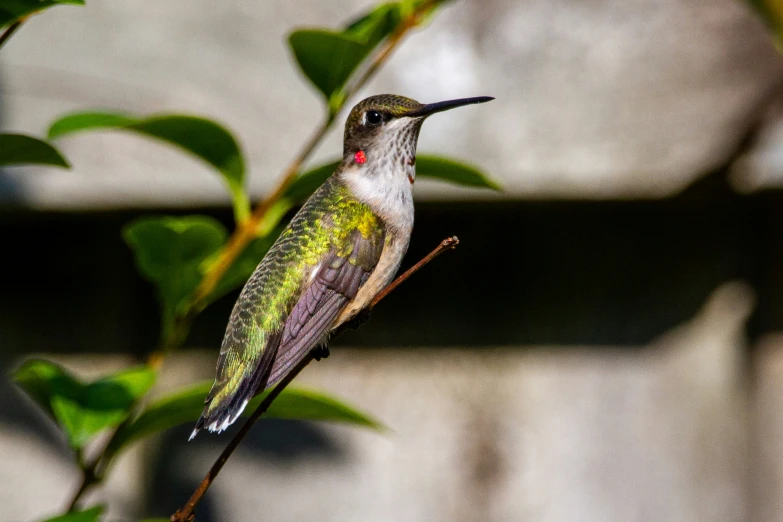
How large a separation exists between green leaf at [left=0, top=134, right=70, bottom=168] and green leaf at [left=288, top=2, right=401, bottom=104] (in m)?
0.35

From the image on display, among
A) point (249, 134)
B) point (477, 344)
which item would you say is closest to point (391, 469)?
point (477, 344)

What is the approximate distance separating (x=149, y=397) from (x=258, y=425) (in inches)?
11.8

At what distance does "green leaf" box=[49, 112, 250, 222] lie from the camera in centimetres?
127

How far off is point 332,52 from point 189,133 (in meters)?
0.27

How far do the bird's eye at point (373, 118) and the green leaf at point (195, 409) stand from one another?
394 millimetres

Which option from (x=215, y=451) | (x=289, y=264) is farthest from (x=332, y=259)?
(x=215, y=451)

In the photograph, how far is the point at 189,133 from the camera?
1.35 m

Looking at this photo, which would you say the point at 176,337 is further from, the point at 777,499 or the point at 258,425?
the point at 777,499

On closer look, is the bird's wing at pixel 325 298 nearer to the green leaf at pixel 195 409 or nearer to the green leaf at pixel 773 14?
the green leaf at pixel 195 409

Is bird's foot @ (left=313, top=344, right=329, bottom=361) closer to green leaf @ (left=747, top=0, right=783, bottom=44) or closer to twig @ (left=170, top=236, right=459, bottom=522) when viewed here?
twig @ (left=170, top=236, right=459, bottom=522)

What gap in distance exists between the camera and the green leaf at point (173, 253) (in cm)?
129

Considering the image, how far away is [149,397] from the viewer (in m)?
2.41

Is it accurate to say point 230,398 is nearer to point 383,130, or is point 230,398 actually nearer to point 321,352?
point 321,352

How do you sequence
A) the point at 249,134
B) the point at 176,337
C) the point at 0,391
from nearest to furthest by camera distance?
the point at 176,337 → the point at 249,134 → the point at 0,391
